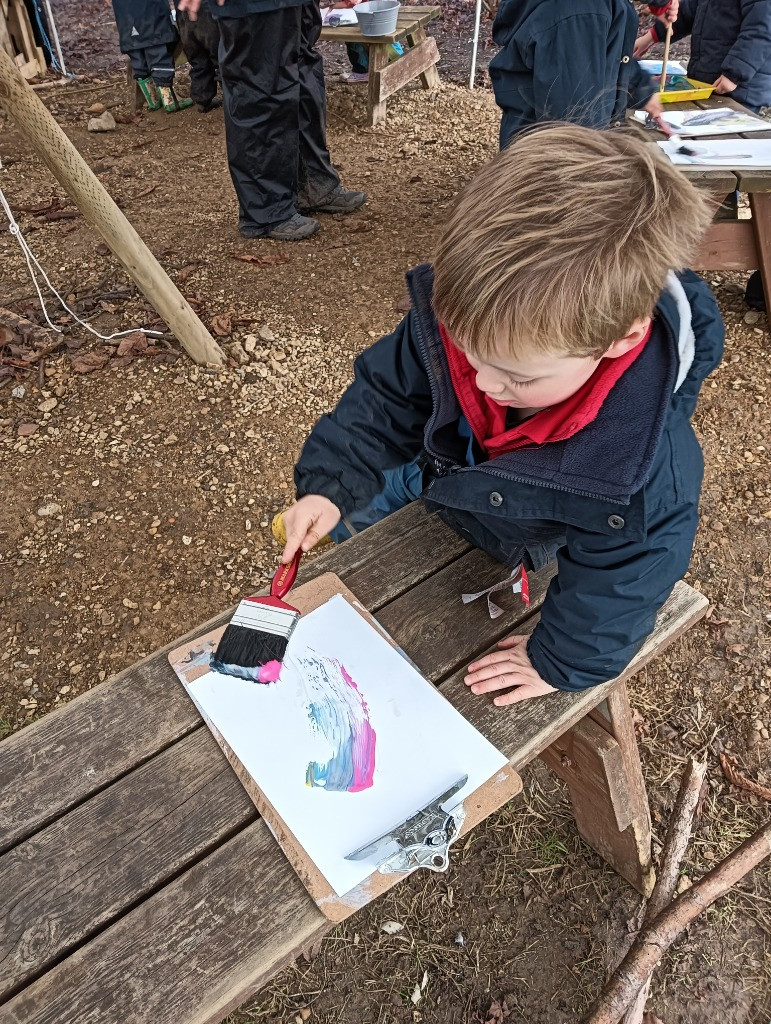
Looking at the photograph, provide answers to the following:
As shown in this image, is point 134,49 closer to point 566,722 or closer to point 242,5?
point 242,5

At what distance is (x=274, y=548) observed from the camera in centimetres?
275

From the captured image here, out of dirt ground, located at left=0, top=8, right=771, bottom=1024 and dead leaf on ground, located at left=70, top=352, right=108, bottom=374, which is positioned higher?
dead leaf on ground, located at left=70, top=352, right=108, bottom=374

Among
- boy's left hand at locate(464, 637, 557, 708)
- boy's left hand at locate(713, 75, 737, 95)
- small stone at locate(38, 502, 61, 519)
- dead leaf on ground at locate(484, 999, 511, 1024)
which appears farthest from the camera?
boy's left hand at locate(713, 75, 737, 95)

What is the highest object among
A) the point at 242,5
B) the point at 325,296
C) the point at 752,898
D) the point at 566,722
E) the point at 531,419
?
the point at 242,5

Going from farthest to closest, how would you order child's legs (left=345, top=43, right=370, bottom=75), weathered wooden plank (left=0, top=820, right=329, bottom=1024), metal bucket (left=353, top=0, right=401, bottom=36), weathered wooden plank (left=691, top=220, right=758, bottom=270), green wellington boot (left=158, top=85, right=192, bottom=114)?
child's legs (left=345, top=43, right=370, bottom=75) < green wellington boot (left=158, top=85, right=192, bottom=114) < metal bucket (left=353, top=0, right=401, bottom=36) < weathered wooden plank (left=691, top=220, right=758, bottom=270) < weathered wooden plank (left=0, top=820, right=329, bottom=1024)

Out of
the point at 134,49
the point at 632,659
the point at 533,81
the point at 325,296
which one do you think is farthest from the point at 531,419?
the point at 134,49

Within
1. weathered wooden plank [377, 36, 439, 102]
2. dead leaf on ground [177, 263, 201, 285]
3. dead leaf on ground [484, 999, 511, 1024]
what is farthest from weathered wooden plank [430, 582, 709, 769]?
weathered wooden plank [377, 36, 439, 102]

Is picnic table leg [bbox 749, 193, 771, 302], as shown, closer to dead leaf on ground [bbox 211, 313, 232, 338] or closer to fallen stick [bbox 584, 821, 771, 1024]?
dead leaf on ground [bbox 211, 313, 232, 338]

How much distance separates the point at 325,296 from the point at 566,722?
9.81 ft

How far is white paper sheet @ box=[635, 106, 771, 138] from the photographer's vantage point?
131 inches

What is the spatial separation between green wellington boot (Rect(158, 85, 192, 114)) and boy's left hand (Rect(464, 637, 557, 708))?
246 inches

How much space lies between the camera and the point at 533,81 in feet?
9.10

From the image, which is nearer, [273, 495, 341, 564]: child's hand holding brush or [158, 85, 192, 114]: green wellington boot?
[273, 495, 341, 564]: child's hand holding brush

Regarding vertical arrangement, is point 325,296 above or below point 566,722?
below
